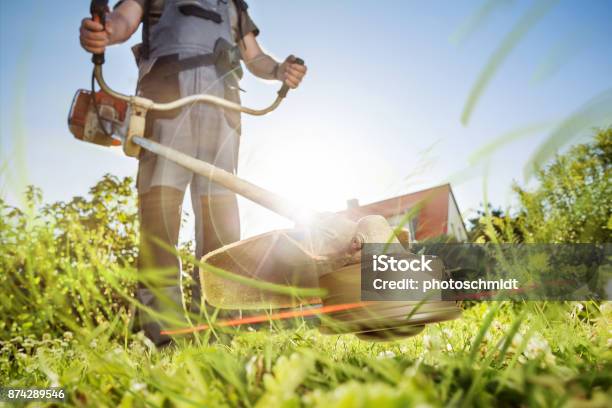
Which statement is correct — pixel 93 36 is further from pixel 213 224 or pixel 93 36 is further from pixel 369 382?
pixel 369 382

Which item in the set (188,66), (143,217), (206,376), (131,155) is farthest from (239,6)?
(206,376)

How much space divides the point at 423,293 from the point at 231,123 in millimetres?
1842

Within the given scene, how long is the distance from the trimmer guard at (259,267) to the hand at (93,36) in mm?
1483

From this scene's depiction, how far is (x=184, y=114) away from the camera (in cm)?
243

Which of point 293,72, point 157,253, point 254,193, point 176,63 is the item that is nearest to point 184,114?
point 176,63

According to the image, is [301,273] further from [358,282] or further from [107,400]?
[107,400]

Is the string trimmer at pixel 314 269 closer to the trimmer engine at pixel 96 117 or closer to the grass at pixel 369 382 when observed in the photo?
the grass at pixel 369 382

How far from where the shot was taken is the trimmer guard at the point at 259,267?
1.32m

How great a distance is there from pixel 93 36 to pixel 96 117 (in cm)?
73

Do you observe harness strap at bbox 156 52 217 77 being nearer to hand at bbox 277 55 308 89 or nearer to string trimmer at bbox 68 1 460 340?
hand at bbox 277 55 308 89

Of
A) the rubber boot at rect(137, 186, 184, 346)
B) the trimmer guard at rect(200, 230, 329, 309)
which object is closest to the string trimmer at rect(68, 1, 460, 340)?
the trimmer guard at rect(200, 230, 329, 309)

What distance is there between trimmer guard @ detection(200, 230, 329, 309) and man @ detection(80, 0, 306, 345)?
996 millimetres

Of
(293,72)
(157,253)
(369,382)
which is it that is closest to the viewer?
(369,382)

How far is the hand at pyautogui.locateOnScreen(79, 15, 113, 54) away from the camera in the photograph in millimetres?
2041
